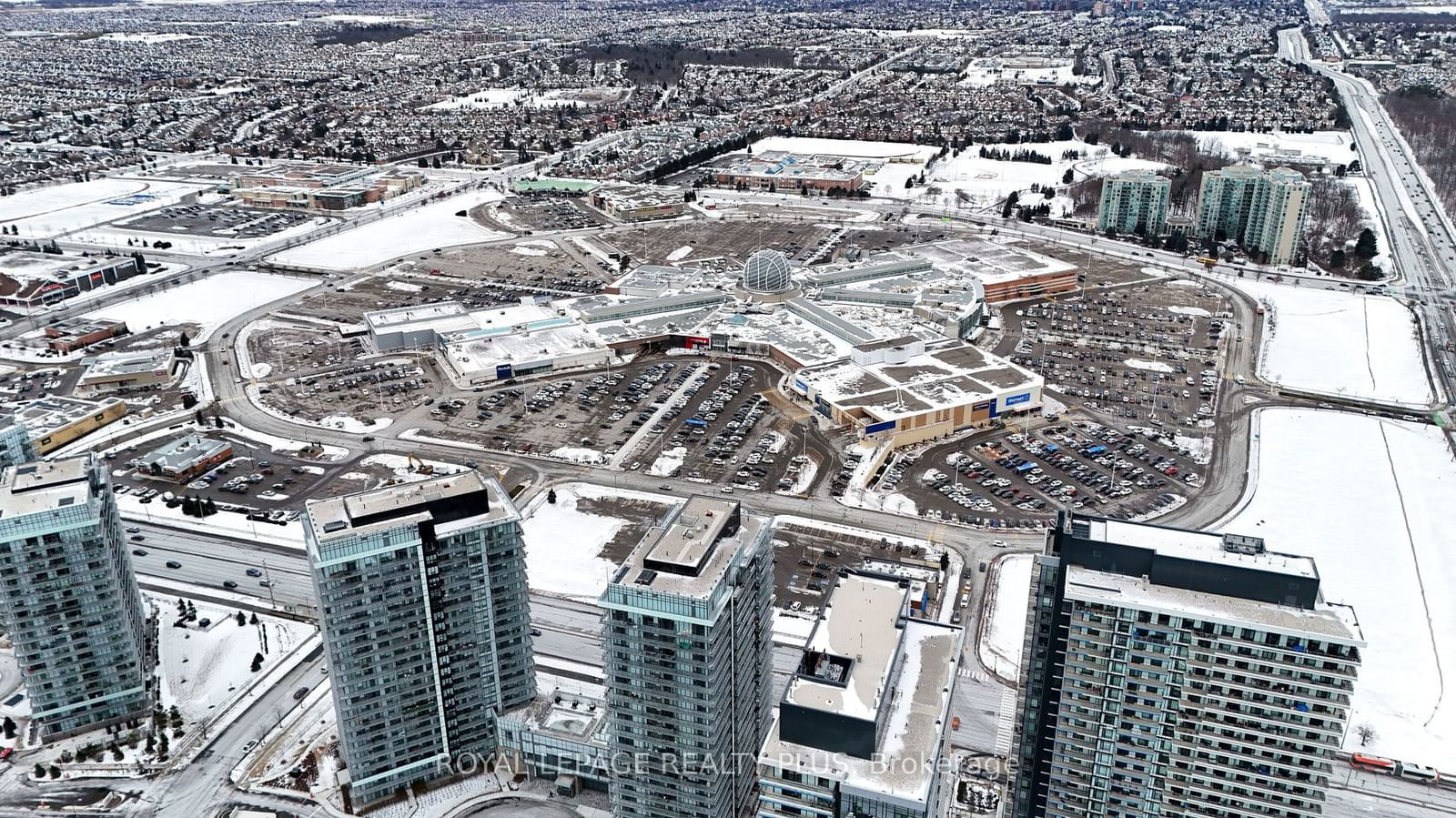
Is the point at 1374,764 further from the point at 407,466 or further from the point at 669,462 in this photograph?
the point at 407,466

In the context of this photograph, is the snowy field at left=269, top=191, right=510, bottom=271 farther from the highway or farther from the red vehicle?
the red vehicle

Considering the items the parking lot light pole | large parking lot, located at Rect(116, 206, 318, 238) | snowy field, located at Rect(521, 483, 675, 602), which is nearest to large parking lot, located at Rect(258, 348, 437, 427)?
snowy field, located at Rect(521, 483, 675, 602)

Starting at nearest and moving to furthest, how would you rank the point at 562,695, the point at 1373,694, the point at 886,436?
the point at 562,695, the point at 1373,694, the point at 886,436

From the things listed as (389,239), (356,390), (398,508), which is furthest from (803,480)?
(389,239)

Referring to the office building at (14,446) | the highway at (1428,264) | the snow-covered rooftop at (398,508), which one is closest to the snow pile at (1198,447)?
the highway at (1428,264)

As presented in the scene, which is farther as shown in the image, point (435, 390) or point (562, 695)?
point (435, 390)

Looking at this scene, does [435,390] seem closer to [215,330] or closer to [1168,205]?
[215,330]

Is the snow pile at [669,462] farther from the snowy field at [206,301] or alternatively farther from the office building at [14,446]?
the snowy field at [206,301]

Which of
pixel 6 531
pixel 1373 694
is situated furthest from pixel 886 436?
pixel 6 531
